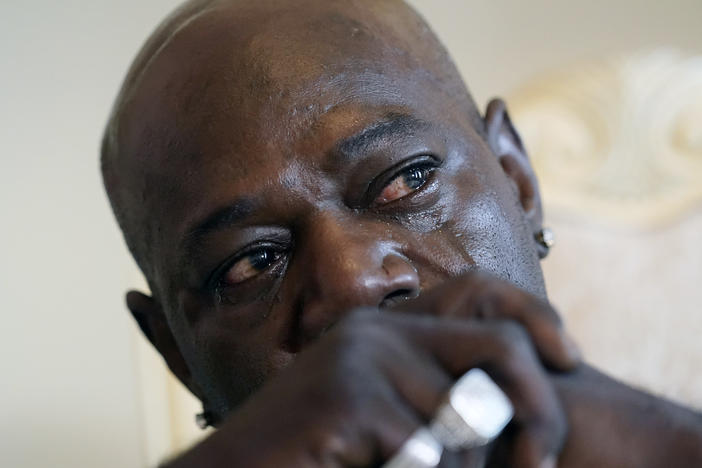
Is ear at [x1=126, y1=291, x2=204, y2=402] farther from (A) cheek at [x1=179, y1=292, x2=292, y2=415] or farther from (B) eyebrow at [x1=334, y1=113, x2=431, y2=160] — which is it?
(B) eyebrow at [x1=334, y1=113, x2=431, y2=160]

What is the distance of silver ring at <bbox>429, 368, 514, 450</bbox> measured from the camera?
307 mm

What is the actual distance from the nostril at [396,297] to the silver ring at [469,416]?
0.22 m

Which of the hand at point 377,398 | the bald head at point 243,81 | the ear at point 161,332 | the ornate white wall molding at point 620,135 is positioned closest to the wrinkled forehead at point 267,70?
the bald head at point 243,81

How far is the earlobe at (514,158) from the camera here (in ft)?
2.74

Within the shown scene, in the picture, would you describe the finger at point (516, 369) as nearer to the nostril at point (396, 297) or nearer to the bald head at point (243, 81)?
the nostril at point (396, 297)

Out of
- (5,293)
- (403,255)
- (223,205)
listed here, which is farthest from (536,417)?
(5,293)

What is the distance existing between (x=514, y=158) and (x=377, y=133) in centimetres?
29

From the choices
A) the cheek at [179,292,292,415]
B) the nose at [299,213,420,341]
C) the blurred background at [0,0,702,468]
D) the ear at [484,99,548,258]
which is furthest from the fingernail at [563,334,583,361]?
the blurred background at [0,0,702,468]

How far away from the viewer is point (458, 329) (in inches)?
13.7

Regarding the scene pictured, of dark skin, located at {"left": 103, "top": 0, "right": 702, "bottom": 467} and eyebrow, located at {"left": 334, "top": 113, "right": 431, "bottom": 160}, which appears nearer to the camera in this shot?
dark skin, located at {"left": 103, "top": 0, "right": 702, "bottom": 467}

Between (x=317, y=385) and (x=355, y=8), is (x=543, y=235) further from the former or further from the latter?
(x=317, y=385)

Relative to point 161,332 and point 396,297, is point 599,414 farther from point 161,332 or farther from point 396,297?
point 161,332

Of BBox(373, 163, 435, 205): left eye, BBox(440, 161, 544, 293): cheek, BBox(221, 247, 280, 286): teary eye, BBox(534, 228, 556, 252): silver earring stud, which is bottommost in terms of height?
BBox(534, 228, 556, 252): silver earring stud

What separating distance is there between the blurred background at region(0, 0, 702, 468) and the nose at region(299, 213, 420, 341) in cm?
89
